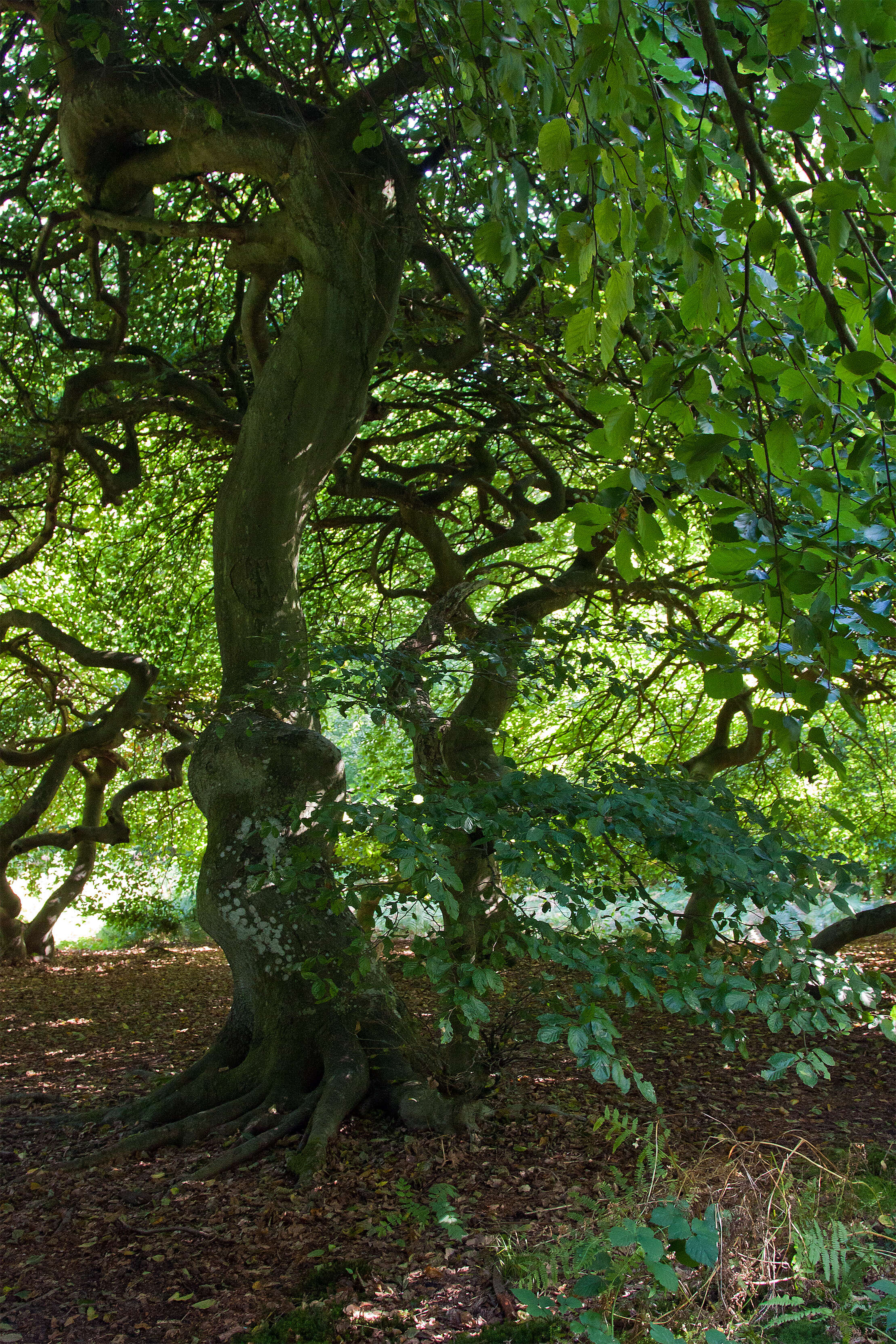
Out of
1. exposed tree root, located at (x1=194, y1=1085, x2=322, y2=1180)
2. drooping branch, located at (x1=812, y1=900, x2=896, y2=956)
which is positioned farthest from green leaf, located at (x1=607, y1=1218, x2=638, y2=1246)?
drooping branch, located at (x1=812, y1=900, x2=896, y2=956)

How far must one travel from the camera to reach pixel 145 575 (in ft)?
30.2

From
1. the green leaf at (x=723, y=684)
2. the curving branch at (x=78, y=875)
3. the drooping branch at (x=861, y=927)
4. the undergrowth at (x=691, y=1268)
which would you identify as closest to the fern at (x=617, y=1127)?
the undergrowth at (x=691, y=1268)

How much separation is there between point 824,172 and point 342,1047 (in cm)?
405

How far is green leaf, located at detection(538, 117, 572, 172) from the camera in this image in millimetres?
1506

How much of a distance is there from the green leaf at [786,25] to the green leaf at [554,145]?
0.35 m

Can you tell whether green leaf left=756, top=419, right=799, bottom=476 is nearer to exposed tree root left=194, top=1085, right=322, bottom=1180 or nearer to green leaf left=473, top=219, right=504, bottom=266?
green leaf left=473, top=219, right=504, bottom=266

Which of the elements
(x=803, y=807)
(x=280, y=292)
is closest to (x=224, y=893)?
(x=280, y=292)

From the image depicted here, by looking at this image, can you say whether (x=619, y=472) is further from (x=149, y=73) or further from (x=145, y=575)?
(x=145, y=575)

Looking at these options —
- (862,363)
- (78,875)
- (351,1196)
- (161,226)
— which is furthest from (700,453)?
(78,875)

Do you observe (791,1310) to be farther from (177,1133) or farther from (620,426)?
(177,1133)

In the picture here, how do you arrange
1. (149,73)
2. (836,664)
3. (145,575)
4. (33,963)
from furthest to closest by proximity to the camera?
(33,963)
(145,575)
(149,73)
(836,664)

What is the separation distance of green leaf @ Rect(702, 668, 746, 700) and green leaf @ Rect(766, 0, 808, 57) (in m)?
0.90

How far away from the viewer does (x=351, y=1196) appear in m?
3.61

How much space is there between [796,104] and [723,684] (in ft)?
2.69
